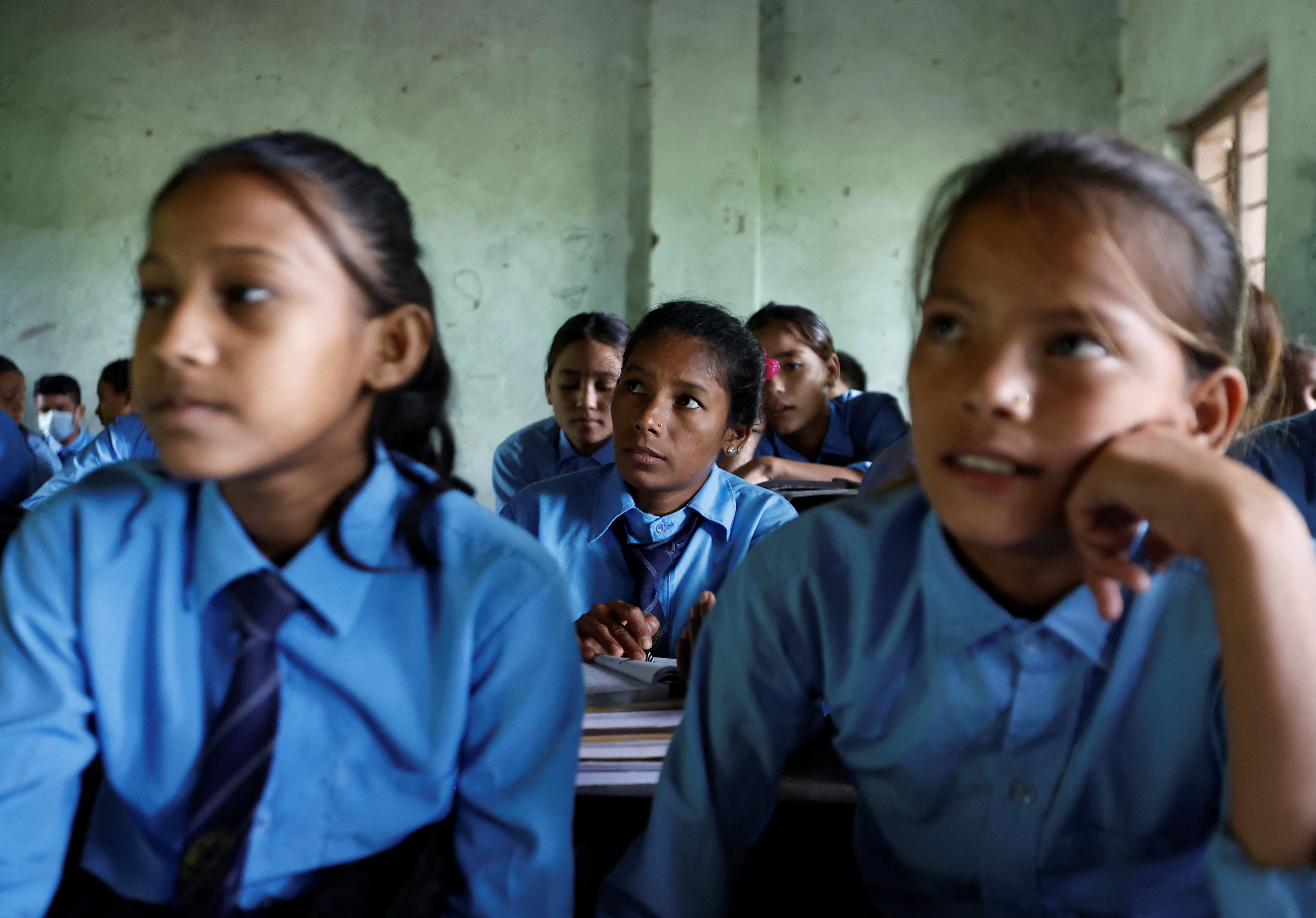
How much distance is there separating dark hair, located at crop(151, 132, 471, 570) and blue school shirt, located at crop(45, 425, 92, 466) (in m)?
4.77

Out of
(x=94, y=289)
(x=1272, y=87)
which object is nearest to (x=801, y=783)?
(x=1272, y=87)

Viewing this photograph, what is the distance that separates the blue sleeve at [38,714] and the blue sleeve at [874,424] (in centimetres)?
304

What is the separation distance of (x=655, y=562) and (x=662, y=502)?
0.15 m

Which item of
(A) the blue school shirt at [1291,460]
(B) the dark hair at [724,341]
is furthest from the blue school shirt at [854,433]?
(A) the blue school shirt at [1291,460]

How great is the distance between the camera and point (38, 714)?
0.83 meters

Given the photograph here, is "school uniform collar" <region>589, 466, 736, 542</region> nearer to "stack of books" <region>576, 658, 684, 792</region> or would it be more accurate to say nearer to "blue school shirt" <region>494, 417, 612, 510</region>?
"stack of books" <region>576, 658, 684, 792</region>

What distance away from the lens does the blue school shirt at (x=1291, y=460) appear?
161 centimetres

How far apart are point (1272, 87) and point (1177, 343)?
11.9 ft

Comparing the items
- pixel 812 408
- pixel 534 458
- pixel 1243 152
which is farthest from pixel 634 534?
pixel 1243 152

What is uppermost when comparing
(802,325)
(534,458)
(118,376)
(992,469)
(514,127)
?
(514,127)

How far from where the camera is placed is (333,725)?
34.8 inches

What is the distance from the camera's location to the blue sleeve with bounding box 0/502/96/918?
82 cm

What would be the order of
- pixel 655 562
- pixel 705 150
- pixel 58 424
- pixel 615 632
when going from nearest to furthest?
1. pixel 615 632
2. pixel 655 562
3. pixel 705 150
4. pixel 58 424

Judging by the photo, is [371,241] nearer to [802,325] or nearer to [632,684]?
[632,684]
